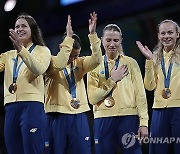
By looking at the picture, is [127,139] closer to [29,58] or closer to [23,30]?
[29,58]

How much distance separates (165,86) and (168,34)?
484 millimetres

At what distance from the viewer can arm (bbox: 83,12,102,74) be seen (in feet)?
13.3

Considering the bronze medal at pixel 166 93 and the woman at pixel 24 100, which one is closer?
the woman at pixel 24 100

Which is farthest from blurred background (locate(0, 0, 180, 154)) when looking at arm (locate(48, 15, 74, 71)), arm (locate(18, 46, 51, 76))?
arm (locate(18, 46, 51, 76))

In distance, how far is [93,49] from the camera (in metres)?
4.07

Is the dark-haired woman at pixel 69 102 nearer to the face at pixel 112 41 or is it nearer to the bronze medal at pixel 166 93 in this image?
the face at pixel 112 41

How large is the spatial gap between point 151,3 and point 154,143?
140 inches

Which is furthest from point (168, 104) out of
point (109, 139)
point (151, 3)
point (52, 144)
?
point (151, 3)

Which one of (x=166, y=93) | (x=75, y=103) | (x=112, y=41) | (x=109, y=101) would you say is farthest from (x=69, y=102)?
(x=166, y=93)

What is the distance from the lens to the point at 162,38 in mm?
4285

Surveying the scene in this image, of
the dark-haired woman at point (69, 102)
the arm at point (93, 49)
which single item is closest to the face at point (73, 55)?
the dark-haired woman at point (69, 102)

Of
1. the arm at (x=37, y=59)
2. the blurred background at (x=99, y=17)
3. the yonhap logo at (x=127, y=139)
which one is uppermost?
the blurred background at (x=99, y=17)

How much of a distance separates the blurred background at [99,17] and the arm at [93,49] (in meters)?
2.44

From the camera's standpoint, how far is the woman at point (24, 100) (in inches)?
142
